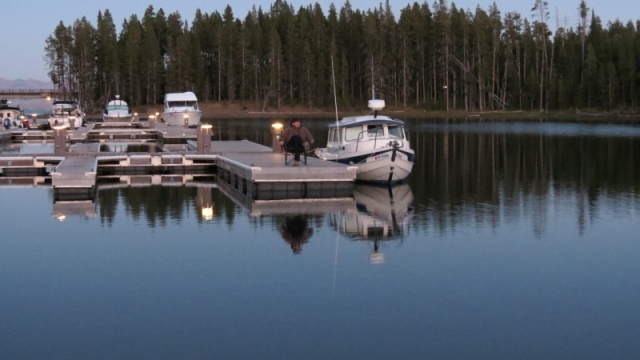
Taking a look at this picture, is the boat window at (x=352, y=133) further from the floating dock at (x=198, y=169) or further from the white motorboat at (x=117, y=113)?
the white motorboat at (x=117, y=113)

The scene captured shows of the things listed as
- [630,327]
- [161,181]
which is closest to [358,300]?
[630,327]

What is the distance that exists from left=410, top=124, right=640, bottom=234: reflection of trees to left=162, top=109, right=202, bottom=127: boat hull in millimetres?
19255

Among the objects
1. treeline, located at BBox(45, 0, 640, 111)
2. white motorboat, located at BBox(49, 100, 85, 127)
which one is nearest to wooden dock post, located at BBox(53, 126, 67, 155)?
white motorboat, located at BBox(49, 100, 85, 127)

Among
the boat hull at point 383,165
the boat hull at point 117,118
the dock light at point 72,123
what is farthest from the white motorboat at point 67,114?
the boat hull at point 383,165

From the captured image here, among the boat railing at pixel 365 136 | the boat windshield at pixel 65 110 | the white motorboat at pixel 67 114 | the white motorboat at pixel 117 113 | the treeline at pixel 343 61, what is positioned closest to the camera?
the boat railing at pixel 365 136

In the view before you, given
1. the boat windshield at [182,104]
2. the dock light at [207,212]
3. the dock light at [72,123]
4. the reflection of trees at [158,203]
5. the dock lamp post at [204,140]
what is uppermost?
the boat windshield at [182,104]

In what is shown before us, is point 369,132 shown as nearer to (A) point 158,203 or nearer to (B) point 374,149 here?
(B) point 374,149

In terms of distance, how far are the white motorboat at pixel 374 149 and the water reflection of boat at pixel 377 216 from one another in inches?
22.0

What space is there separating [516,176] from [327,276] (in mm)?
16984

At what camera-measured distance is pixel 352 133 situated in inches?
1125

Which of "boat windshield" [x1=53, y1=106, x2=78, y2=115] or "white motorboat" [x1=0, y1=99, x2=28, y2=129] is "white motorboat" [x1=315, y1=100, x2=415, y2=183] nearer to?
"white motorboat" [x1=0, y1=99, x2=28, y2=129]

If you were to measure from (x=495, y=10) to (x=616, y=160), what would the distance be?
77596 millimetres

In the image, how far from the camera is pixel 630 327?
1130 centimetres

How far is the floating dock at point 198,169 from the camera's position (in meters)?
24.3
